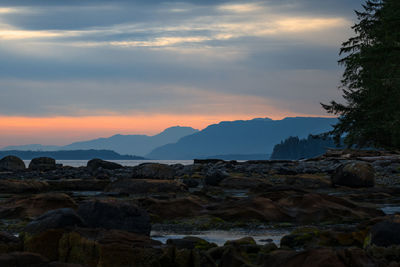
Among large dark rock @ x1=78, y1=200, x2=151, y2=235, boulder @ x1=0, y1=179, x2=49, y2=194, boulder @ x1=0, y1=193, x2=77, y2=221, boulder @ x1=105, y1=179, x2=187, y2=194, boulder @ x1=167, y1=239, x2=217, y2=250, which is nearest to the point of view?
boulder @ x1=167, y1=239, x2=217, y2=250

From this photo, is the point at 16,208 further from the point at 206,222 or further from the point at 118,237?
the point at 118,237

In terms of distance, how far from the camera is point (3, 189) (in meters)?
17.2

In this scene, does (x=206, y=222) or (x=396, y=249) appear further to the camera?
(x=206, y=222)

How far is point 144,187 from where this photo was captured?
53.3ft

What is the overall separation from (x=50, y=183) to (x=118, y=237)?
1476 centimetres

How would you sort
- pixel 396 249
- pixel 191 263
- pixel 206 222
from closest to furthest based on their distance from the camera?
pixel 191 263
pixel 396 249
pixel 206 222

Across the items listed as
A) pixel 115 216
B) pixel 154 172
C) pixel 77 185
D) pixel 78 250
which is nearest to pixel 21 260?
pixel 78 250

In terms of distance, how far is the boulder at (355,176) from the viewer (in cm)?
1816

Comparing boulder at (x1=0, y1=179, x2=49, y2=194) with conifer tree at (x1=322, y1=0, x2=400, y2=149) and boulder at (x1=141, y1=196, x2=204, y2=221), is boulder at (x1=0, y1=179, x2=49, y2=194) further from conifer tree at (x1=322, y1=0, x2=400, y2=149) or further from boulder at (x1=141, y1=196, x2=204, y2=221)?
conifer tree at (x1=322, y1=0, x2=400, y2=149)

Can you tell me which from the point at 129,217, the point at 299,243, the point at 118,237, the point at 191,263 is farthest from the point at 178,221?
the point at 191,263

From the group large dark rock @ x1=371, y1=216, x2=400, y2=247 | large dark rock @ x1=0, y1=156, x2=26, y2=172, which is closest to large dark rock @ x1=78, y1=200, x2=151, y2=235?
large dark rock @ x1=371, y1=216, x2=400, y2=247

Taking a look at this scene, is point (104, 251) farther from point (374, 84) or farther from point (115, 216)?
point (374, 84)

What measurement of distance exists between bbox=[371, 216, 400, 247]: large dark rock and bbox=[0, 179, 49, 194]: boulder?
14.1 meters

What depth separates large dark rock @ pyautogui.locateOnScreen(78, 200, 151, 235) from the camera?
715 centimetres
